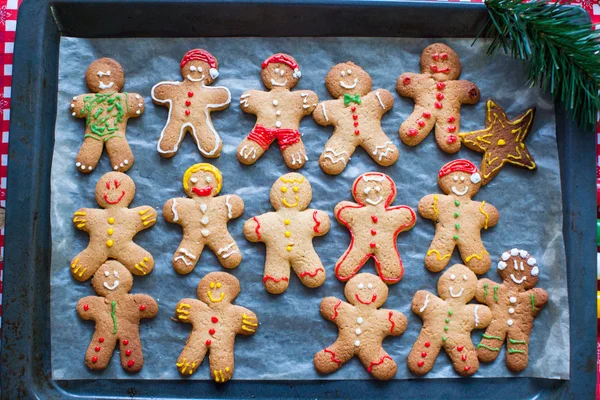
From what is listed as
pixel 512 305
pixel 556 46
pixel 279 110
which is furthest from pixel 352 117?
pixel 512 305

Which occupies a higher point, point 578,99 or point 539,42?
point 539,42

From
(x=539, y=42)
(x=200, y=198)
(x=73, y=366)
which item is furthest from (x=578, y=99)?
(x=73, y=366)

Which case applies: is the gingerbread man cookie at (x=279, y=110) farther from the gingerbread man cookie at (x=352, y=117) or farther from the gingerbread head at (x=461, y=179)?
the gingerbread head at (x=461, y=179)

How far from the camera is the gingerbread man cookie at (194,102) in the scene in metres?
1.64

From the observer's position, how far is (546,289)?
1.63 meters

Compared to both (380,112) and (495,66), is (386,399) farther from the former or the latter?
(495,66)

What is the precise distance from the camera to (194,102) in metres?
1.66

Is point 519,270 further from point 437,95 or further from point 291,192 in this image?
point 291,192

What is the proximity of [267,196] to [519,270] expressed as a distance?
2.28ft

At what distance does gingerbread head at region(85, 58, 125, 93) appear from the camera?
164cm

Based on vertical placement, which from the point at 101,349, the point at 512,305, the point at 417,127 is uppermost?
the point at 417,127

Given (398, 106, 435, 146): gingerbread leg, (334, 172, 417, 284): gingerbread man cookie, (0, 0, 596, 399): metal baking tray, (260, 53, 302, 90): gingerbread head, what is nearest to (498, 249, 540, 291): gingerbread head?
(0, 0, 596, 399): metal baking tray

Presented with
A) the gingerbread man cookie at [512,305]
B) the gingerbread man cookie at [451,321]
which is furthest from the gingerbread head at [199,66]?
the gingerbread man cookie at [512,305]

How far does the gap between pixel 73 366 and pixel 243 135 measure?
74 cm
